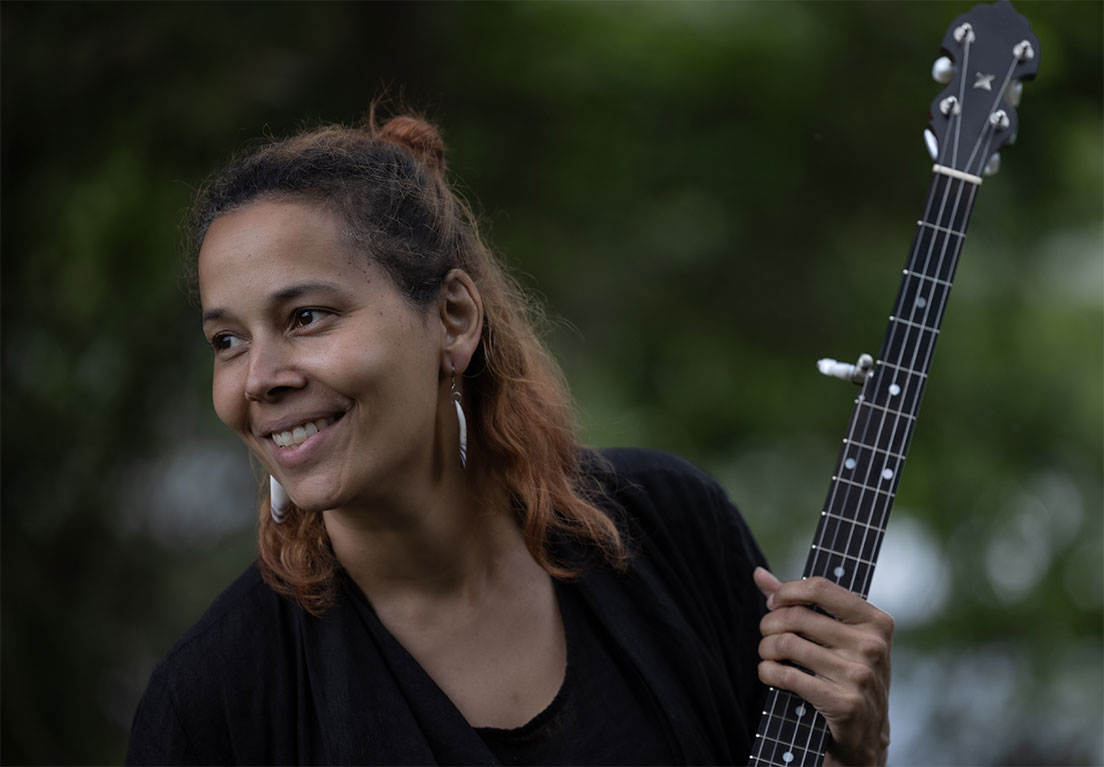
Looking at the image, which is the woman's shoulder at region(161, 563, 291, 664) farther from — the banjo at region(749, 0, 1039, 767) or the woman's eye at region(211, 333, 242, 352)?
the banjo at region(749, 0, 1039, 767)

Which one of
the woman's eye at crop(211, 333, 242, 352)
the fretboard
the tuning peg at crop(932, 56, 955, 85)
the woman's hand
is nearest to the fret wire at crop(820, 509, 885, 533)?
the fretboard

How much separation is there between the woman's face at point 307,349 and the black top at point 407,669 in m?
0.26

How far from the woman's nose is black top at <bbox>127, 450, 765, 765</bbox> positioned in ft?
1.27

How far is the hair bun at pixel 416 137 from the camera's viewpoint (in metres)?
1.94

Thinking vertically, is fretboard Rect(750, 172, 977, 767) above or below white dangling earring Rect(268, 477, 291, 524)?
above

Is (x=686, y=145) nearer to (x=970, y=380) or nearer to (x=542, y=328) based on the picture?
(x=970, y=380)

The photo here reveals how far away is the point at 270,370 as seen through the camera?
1.58 meters

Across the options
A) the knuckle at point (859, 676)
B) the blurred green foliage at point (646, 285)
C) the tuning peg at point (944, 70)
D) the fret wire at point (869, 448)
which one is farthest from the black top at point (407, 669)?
the blurred green foliage at point (646, 285)

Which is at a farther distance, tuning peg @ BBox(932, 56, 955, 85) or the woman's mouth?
tuning peg @ BBox(932, 56, 955, 85)

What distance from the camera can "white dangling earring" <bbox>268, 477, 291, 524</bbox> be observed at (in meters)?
1.77

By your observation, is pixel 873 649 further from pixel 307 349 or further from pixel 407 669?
pixel 307 349

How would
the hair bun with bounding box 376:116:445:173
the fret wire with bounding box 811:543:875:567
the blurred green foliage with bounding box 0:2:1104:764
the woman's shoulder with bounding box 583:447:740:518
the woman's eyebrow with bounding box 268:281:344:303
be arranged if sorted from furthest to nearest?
the blurred green foliage with bounding box 0:2:1104:764
the woman's shoulder with bounding box 583:447:740:518
the hair bun with bounding box 376:116:445:173
the fret wire with bounding box 811:543:875:567
the woman's eyebrow with bounding box 268:281:344:303

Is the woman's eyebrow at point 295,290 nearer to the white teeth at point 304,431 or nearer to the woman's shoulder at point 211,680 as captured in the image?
the white teeth at point 304,431

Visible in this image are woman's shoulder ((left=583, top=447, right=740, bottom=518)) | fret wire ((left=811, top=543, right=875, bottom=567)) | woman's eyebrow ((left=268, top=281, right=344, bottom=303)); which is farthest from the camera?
woman's shoulder ((left=583, top=447, right=740, bottom=518))
